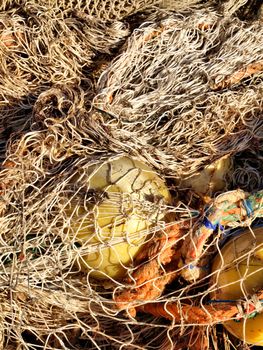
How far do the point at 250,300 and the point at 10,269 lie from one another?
76cm

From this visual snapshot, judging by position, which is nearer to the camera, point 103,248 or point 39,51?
point 103,248

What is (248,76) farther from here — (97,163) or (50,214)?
(50,214)

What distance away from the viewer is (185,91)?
2156mm

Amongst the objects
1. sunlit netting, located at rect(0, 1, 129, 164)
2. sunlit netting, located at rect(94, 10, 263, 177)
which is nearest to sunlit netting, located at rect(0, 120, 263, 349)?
sunlit netting, located at rect(94, 10, 263, 177)

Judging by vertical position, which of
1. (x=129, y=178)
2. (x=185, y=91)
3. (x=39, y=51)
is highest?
(x=39, y=51)

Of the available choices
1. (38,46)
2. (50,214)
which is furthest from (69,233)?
(38,46)

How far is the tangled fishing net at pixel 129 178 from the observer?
1.85 meters

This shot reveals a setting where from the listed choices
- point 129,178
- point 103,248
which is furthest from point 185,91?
point 103,248

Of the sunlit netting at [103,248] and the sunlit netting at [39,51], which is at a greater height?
the sunlit netting at [39,51]

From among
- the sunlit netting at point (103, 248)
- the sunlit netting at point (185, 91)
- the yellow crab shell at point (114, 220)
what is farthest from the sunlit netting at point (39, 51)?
the yellow crab shell at point (114, 220)

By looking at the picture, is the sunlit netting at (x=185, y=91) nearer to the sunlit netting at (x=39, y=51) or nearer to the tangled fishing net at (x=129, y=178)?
the tangled fishing net at (x=129, y=178)

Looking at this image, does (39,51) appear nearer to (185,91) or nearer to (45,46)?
(45,46)

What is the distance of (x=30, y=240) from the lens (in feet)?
6.17

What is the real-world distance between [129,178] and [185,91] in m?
0.45
